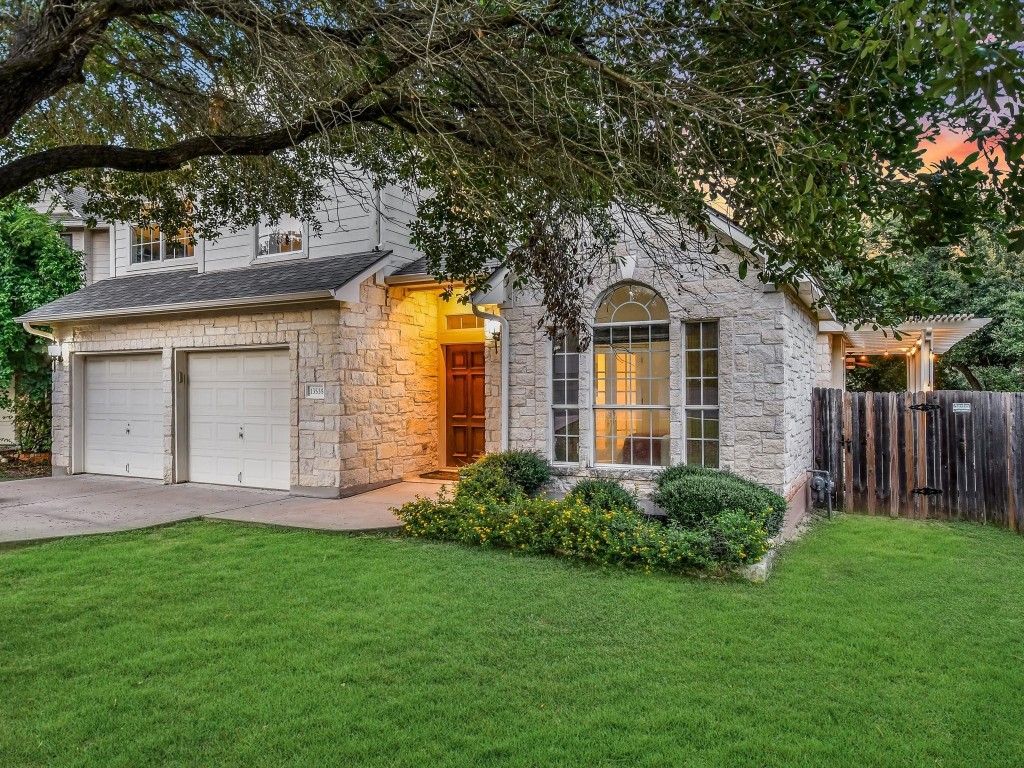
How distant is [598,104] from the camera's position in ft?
13.8

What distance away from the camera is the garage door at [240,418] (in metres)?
9.46

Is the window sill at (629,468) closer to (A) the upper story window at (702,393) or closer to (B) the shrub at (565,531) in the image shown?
(A) the upper story window at (702,393)

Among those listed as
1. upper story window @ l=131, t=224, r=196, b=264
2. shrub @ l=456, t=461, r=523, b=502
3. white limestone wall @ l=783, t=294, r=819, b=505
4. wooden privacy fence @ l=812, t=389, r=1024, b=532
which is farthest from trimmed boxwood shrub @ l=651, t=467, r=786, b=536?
upper story window @ l=131, t=224, r=196, b=264

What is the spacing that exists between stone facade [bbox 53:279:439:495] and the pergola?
6425 mm

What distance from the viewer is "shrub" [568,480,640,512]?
269 inches

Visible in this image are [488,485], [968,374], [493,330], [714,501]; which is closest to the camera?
[714,501]

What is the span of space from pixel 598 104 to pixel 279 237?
24.6 ft

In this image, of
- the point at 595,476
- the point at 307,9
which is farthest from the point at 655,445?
the point at 307,9

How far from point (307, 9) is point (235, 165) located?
83.5 inches

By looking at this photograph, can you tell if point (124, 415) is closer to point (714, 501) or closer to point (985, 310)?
point (714, 501)

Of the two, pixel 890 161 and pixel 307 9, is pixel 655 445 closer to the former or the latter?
pixel 890 161

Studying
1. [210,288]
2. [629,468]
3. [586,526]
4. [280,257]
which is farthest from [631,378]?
[210,288]

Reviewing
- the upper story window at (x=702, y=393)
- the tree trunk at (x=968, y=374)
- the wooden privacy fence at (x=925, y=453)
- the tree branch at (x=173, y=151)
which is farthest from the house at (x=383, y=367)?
the tree trunk at (x=968, y=374)

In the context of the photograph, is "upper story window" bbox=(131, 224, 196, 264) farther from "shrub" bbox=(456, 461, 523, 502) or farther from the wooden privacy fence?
the wooden privacy fence
